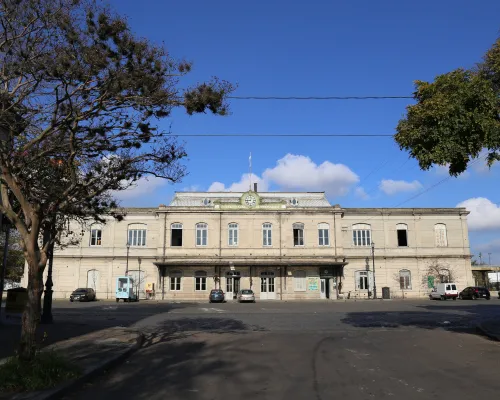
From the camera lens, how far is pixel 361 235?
176ft

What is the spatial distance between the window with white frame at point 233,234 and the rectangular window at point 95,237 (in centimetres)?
1495

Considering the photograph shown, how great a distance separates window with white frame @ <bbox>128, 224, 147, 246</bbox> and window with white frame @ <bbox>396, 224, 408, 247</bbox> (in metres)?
29.5

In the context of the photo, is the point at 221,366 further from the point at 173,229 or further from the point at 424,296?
the point at 424,296

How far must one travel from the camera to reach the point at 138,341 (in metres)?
14.5

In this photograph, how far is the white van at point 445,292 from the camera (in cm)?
4950

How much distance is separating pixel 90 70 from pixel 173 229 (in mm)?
44156

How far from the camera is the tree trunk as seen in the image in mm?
8395

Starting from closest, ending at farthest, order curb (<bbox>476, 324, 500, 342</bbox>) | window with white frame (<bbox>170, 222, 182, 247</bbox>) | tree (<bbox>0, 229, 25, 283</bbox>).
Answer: curb (<bbox>476, 324, 500, 342</bbox>) → tree (<bbox>0, 229, 25, 283</bbox>) → window with white frame (<bbox>170, 222, 182, 247</bbox>)

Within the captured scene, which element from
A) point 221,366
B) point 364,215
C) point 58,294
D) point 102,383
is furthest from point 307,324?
point 58,294

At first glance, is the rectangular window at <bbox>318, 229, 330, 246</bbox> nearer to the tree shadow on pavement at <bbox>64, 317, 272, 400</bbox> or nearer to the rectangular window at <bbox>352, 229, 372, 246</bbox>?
the rectangular window at <bbox>352, 229, 372, 246</bbox>

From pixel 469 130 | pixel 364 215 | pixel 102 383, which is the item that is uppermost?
pixel 364 215

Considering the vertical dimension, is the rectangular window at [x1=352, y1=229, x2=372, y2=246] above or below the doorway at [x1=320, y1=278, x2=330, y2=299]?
above

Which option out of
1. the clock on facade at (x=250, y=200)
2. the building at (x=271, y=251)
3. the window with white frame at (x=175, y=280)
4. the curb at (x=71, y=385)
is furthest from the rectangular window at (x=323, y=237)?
the curb at (x=71, y=385)

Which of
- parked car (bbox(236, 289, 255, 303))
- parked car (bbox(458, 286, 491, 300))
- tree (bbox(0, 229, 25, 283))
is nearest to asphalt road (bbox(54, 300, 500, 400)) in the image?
parked car (bbox(236, 289, 255, 303))
